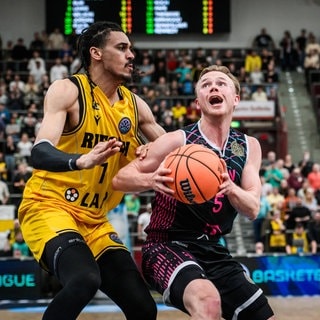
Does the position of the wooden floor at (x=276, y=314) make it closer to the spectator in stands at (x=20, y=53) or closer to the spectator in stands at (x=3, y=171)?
the spectator in stands at (x=3, y=171)

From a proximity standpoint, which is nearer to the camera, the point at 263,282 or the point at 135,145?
the point at 135,145

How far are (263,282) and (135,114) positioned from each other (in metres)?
7.83

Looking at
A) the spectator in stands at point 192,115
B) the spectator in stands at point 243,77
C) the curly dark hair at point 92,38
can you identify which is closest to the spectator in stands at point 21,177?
the spectator in stands at point 192,115

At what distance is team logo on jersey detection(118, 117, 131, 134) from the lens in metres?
6.34

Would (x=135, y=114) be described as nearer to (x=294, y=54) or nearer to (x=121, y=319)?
(x=121, y=319)

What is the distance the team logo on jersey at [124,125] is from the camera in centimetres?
634

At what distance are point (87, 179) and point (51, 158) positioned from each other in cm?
61

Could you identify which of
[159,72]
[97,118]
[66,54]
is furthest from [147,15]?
[97,118]

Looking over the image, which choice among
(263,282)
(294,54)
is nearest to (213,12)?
(294,54)

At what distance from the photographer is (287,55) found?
87.0 ft

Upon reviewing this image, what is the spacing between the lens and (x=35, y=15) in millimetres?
27672

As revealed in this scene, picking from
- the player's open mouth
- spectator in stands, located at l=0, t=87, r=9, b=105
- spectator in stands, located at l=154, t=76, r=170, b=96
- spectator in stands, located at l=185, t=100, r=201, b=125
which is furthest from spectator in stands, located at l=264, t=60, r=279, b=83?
the player's open mouth

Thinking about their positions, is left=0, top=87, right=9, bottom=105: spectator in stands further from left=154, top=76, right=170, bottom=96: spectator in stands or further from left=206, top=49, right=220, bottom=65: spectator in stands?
left=206, top=49, right=220, bottom=65: spectator in stands

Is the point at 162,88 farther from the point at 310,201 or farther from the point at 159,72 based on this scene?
the point at 310,201
